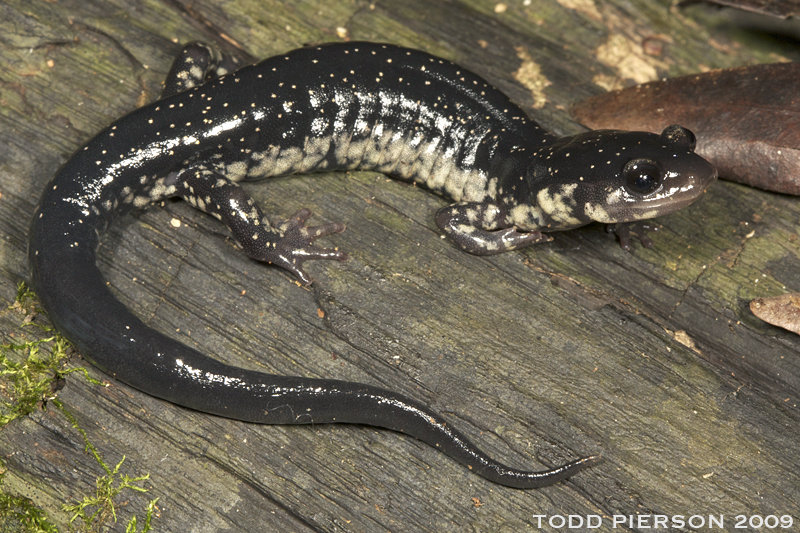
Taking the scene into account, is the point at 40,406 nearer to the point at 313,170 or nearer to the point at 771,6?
the point at 313,170

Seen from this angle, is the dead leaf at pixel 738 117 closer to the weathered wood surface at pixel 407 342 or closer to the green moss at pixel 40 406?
the weathered wood surface at pixel 407 342

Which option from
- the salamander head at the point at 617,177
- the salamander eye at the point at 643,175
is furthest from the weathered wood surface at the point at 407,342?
the salamander eye at the point at 643,175

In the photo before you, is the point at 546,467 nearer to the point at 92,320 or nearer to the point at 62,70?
the point at 92,320

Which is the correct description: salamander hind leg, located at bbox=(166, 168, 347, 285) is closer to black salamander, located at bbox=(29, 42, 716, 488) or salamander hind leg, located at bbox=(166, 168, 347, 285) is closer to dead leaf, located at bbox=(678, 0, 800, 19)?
black salamander, located at bbox=(29, 42, 716, 488)

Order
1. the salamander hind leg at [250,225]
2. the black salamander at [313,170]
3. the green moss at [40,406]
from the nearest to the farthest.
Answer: the green moss at [40,406], the black salamander at [313,170], the salamander hind leg at [250,225]

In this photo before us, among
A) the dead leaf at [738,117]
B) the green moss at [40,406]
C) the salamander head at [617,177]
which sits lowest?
the green moss at [40,406]

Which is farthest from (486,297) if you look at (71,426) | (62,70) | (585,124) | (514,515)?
(62,70)

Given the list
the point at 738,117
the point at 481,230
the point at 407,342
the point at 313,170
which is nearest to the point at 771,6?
the point at 738,117
